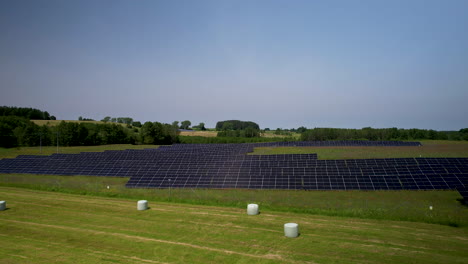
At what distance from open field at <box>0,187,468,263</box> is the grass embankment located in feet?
8.09

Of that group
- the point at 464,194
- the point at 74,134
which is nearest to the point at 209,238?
the point at 464,194

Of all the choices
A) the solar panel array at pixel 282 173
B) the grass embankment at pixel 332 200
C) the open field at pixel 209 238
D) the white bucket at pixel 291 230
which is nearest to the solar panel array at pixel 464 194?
the grass embankment at pixel 332 200

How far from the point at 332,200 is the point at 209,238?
64.9 feet

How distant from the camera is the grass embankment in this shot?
79.0 ft

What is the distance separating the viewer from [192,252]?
48.0 ft

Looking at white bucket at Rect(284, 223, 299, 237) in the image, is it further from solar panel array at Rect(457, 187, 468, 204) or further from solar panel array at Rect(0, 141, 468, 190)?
solar panel array at Rect(457, 187, 468, 204)

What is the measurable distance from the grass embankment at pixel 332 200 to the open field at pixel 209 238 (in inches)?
97.0

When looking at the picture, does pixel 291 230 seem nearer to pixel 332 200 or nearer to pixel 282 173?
pixel 332 200

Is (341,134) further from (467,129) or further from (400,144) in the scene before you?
(467,129)

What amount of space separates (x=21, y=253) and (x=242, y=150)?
64002 mm

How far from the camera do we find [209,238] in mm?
16766

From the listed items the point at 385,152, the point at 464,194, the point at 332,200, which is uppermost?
the point at 385,152

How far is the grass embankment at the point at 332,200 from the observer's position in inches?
948

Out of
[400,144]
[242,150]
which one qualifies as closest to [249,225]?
[242,150]
